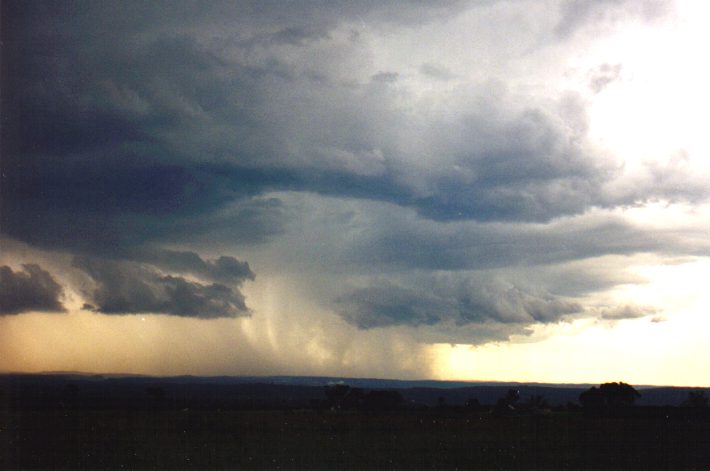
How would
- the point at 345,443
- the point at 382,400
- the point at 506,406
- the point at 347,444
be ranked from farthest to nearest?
the point at 382,400 < the point at 506,406 < the point at 345,443 < the point at 347,444

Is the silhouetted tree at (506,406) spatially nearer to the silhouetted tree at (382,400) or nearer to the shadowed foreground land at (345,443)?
the shadowed foreground land at (345,443)

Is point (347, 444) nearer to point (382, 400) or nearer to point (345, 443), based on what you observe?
point (345, 443)

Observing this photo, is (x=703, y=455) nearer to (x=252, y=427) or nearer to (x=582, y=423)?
(x=582, y=423)

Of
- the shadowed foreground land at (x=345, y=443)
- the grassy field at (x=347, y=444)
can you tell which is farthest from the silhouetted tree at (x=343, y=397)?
the grassy field at (x=347, y=444)

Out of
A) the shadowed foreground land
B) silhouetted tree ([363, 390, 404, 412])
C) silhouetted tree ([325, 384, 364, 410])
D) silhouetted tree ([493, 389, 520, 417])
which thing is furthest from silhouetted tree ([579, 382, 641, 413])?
silhouetted tree ([325, 384, 364, 410])

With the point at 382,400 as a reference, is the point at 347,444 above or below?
above

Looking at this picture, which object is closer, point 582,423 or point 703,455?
point 703,455

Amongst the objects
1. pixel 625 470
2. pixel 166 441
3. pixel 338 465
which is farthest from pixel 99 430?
pixel 625 470

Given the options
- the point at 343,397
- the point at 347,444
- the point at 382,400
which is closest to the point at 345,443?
the point at 347,444

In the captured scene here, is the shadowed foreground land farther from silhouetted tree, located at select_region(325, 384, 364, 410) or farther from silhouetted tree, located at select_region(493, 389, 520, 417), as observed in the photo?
silhouetted tree, located at select_region(325, 384, 364, 410)
